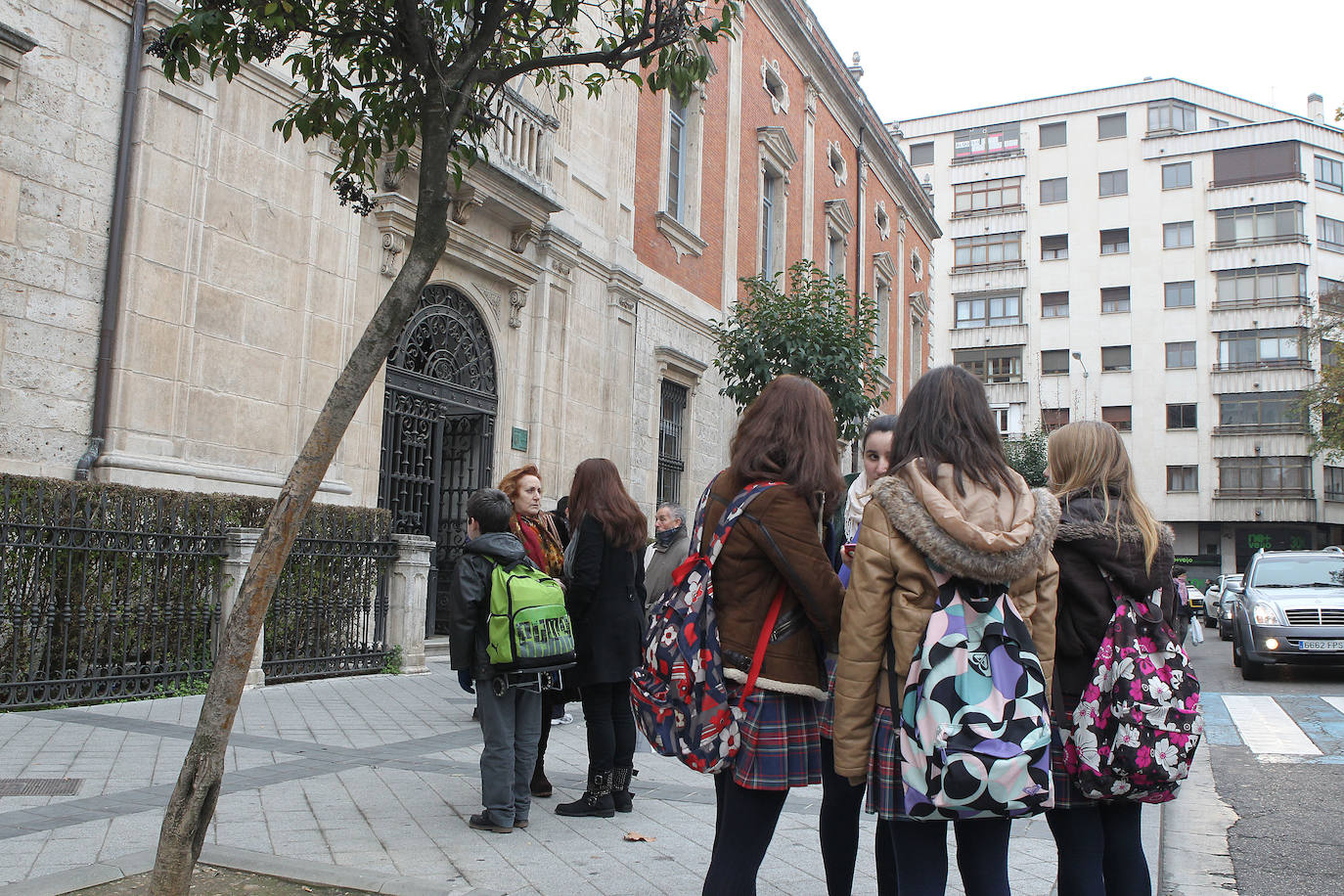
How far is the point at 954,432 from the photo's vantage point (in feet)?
9.65

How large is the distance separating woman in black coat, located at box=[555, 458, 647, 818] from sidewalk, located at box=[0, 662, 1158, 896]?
0.19 m

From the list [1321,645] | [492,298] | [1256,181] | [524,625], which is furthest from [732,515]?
[1256,181]

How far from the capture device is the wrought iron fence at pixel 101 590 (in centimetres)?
746

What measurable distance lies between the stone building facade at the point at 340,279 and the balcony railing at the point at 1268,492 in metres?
35.5

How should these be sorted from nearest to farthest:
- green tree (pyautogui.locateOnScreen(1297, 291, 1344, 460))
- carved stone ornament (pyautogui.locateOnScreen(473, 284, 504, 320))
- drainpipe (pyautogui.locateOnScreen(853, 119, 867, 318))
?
1. carved stone ornament (pyautogui.locateOnScreen(473, 284, 504, 320))
2. drainpipe (pyautogui.locateOnScreen(853, 119, 867, 318))
3. green tree (pyautogui.locateOnScreen(1297, 291, 1344, 460))

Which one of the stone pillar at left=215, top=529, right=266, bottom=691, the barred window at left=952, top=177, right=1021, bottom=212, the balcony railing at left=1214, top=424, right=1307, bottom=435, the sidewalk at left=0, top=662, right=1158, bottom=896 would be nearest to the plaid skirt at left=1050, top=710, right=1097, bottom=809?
the sidewalk at left=0, top=662, right=1158, bottom=896

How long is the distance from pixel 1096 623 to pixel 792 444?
1.06 metres

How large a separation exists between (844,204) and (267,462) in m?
19.6

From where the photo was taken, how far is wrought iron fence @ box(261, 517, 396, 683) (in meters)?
9.52

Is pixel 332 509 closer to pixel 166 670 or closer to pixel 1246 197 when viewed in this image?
pixel 166 670

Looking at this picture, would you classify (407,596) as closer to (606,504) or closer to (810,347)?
(606,504)

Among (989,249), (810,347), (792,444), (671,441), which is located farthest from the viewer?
(989,249)

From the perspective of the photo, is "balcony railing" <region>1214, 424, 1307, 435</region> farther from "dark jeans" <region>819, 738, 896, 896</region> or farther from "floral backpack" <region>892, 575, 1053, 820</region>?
"floral backpack" <region>892, 575, 1053, 820</region>

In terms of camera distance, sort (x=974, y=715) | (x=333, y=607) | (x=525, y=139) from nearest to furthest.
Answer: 1. (x=974, y=715)
2. (x=333, y=607)
3. (x=525, y=139)
